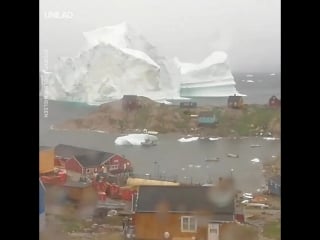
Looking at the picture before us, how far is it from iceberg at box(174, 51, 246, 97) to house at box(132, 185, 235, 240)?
217 millimetres

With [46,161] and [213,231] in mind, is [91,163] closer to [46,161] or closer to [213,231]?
[46,161]

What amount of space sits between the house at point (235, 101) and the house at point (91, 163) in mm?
267

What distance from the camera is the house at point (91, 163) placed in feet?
4.09

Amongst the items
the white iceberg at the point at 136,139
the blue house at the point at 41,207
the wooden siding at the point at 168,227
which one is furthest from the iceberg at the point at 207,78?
the blue house at the point at 41,207

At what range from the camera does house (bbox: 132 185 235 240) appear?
122cm

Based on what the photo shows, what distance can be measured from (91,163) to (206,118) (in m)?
0.28

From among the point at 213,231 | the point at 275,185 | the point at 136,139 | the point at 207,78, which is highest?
the point at 207,78

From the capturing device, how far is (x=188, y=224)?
1.22 meters

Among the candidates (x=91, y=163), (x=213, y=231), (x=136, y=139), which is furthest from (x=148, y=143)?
(x=213, y=231)

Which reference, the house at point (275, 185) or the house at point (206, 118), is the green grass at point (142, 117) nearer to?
the house at point (206, 118)

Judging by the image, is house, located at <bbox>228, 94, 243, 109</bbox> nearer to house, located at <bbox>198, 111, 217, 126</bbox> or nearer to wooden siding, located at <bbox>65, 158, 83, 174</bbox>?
house, located at <bbox>198, 111, 217, 126</bbox>

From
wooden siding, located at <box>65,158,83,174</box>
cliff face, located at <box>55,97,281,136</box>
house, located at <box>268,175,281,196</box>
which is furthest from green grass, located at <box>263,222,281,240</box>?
wooden siding, located at <box>65,158,83,174</box>

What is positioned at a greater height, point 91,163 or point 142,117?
point 142,117
